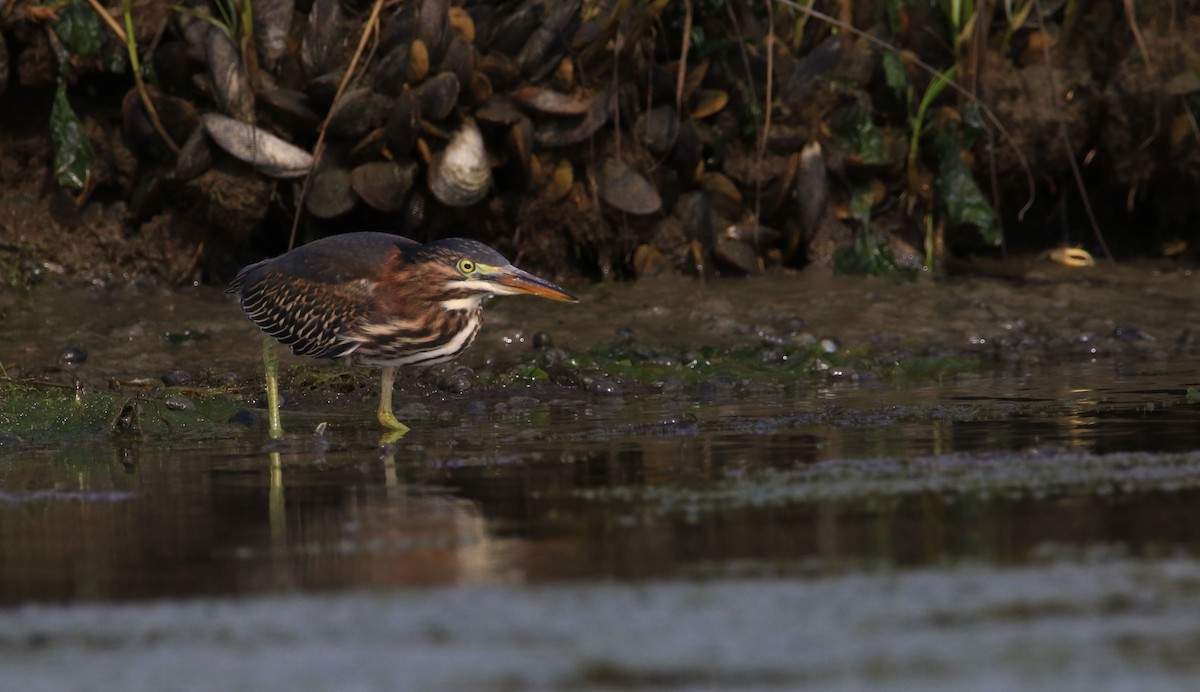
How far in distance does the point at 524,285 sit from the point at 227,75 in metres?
2.66

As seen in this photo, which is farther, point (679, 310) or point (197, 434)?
point (679, 310)

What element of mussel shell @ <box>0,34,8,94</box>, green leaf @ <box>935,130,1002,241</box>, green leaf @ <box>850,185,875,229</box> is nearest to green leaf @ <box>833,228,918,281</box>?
green leaf @ <box>850,185,875,229</box>

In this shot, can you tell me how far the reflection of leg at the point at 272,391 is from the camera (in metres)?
7.30

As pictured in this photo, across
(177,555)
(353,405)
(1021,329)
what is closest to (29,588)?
(177,555)

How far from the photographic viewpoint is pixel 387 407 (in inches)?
303

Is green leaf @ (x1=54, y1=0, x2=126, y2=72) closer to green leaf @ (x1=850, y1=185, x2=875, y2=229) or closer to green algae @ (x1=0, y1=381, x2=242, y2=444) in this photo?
green algae @ (x1=0, y1=381, x2=242, y2=444)

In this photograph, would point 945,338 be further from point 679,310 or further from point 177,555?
point 177,555

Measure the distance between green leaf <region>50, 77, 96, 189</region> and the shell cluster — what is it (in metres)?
0.28

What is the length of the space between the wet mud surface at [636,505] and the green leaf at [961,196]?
86 cm

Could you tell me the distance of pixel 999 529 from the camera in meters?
4.57

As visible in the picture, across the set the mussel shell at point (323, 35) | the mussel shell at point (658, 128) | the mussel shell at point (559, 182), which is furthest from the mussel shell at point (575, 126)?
the mussel shell at point (323, 35)

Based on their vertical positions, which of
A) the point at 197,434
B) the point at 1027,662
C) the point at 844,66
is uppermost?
the point at 844,66

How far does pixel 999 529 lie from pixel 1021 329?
17.9 feet

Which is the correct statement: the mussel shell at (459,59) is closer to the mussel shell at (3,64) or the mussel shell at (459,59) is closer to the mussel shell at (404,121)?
the mussel shell at (404,121)
